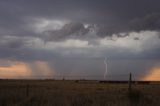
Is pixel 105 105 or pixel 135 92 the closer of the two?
→ pixel 105 105

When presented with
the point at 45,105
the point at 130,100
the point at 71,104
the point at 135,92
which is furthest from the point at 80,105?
the point at 135,92

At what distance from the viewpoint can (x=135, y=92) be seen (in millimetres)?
26969

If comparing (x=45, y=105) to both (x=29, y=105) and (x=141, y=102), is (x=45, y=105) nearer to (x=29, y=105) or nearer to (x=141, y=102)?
(x=29, y=105)

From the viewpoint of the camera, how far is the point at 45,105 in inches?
851

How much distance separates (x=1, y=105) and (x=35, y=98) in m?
4.44

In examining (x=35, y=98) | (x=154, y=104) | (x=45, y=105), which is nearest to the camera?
(x=45, y=105)

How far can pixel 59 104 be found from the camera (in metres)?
22.3

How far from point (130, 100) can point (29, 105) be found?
24.6 ft

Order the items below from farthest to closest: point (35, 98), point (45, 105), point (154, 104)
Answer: point (35, 98), point (154, 104), point (45, 105)

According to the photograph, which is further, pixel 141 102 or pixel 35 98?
pixel 35 98

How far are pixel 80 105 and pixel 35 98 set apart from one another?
5.20m

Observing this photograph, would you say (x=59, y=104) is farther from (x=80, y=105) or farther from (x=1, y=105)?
(x=1, y=105)

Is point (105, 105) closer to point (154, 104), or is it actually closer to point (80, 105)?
point (80, 105)

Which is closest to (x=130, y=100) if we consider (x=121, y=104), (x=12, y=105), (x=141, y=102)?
(x=141, y=102)
